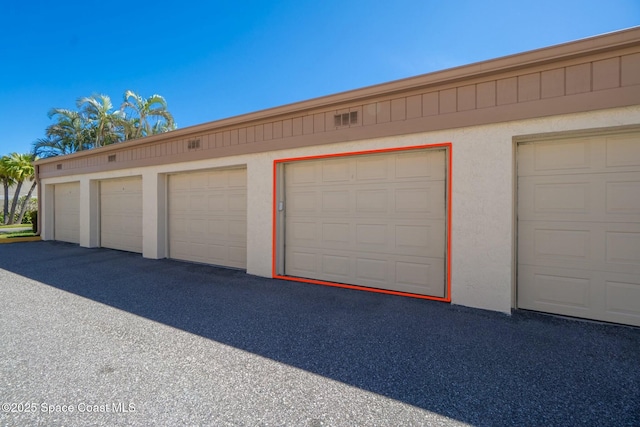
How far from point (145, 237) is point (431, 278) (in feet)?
23.9

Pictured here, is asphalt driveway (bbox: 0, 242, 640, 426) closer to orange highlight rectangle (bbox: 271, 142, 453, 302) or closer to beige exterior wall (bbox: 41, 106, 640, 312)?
orange highlight rectangle (bbox: 271, 142, 453, 302)

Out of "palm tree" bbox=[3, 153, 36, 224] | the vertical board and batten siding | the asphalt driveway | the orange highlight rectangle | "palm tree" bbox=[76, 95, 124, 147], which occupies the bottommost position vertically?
the asphalt driveway

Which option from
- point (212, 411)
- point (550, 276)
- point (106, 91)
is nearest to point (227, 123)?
point (212, 411)

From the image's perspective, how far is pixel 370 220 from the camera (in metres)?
5.16

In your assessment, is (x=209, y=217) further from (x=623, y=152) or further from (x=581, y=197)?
(x=623, y=152)

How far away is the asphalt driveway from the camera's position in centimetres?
208

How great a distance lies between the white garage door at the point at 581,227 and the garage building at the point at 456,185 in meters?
0.01

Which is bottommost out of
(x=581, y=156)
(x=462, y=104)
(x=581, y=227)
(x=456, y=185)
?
(x=581, y=227)

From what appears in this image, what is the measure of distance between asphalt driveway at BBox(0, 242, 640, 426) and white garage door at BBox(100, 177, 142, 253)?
4.15m

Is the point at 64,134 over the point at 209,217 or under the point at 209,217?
over

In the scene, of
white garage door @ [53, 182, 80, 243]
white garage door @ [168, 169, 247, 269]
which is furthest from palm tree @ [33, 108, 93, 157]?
white garage door @ [168, 169, 247, 269]

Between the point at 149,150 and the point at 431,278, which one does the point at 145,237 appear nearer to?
the point at 149,150

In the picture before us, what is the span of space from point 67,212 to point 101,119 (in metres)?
7.23

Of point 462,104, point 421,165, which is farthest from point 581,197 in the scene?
point 421,165
